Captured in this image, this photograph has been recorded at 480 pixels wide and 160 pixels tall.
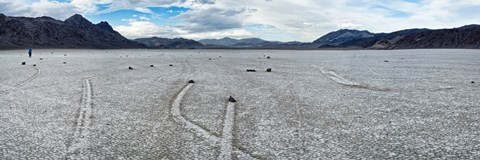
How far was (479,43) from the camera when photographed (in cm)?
13825

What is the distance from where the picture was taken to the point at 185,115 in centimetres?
825

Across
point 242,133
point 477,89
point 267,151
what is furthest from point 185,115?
point 477,89

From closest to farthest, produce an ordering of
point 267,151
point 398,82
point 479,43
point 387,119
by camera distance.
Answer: point 267,151, point 387,119, point 398,82, point 479,43

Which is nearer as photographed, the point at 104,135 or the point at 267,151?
the point at 267,151

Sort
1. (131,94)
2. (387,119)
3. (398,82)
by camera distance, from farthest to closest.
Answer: (398,82)
(131,94)
(387,119)

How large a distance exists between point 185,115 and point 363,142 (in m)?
3.71

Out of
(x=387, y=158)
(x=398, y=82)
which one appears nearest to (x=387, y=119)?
(x=387, y=158)

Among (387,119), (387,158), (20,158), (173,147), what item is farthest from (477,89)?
(20,158)

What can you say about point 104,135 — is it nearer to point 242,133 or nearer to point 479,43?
point 242,133

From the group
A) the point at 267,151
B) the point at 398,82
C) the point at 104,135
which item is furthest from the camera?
the point at 398,82

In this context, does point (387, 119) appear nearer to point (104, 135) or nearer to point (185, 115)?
point (185, 115)

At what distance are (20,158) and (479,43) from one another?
159228 millimetres

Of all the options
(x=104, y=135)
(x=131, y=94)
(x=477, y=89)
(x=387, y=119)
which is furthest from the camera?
(x=477, y=89)

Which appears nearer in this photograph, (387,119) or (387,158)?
(387,158)
